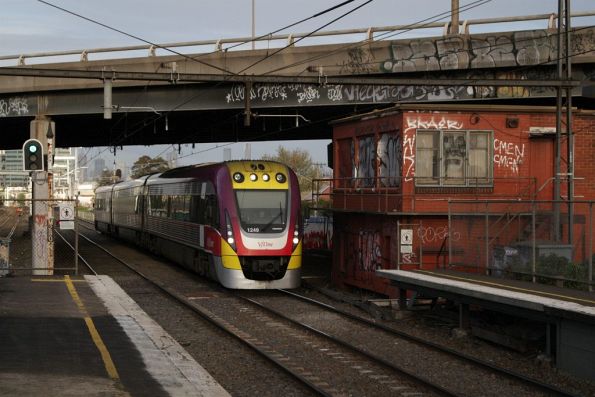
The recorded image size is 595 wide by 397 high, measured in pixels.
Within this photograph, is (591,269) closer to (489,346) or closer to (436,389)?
(489,346)

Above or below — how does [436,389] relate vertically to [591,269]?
below

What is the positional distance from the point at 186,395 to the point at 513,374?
13.8 ft

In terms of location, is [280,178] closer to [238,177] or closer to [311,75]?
[238,177]

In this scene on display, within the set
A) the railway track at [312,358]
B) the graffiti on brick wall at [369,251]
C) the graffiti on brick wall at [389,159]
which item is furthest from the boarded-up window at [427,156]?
the railway track at [312,358]

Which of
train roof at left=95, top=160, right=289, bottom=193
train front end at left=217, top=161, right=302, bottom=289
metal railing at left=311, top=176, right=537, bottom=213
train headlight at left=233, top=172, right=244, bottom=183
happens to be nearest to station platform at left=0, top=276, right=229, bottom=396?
train front end at left=217, top=161, right=302, bottom=289

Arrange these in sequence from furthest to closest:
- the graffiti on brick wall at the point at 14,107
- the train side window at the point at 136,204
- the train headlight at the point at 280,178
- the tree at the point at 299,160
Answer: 1. the tree at the point at 299,160
2. the train side window at the point at 136,204
3. the graffiti on brick wall at the point at 14,107
4. the train headlight at the point at 280,178

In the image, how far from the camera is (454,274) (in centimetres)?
1534

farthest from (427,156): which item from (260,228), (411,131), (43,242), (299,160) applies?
(299,160)

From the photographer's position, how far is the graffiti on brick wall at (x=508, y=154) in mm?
19328

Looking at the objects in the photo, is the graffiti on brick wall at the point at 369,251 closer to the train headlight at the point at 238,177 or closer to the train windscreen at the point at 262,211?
the train windscreen at the point at 262,211

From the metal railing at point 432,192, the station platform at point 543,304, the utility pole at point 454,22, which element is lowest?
the station platform at point 543,304

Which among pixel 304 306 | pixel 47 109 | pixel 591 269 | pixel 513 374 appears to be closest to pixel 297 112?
pixel 47 109

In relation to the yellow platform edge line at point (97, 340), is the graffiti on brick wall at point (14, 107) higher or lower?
higher

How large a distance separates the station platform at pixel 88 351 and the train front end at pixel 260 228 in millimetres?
3485
